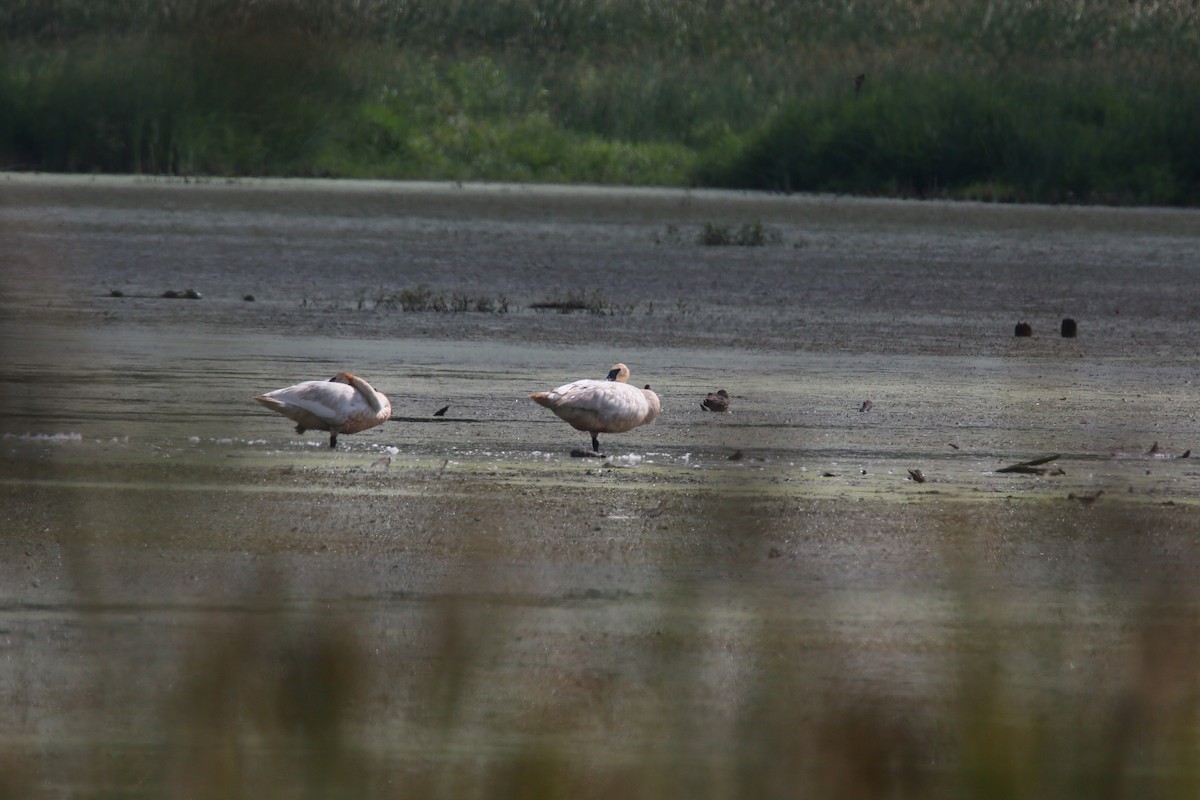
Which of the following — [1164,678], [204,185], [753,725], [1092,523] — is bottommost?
[204,185]

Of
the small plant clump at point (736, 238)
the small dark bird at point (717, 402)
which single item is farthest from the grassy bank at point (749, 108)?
the small dark bird at point (717, 402)

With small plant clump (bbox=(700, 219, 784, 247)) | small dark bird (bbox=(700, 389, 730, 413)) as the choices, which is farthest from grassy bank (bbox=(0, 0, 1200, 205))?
small dark bird (bbox=(700, 389, 730, 413))

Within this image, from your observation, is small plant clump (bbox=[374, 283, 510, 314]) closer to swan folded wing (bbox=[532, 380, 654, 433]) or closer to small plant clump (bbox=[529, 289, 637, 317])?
small plant clump (bbox=[529, 289, 637, 317])

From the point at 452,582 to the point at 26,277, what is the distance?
31.6ft

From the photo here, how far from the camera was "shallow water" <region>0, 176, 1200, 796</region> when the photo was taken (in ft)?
11.6

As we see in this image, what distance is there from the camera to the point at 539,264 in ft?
59.3

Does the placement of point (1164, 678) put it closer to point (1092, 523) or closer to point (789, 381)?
point (1092, 523)

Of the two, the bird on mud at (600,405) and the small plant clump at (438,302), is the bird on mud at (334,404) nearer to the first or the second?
the bird on mud at (600,405)

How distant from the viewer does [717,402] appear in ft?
28.9

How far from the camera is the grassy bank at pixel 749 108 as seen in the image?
34344mm

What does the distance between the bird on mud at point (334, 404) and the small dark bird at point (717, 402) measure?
6.47ft

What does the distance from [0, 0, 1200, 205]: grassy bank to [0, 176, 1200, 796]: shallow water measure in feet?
48.2

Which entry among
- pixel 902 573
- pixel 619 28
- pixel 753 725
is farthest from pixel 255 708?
pixel 619 28

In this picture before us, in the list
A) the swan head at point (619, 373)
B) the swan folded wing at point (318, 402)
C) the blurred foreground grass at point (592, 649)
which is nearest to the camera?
the blurred foreground grass at point (592, 649)
